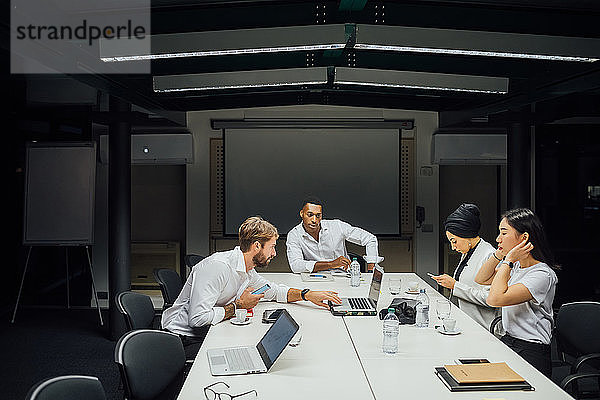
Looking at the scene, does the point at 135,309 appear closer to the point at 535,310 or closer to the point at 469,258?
the point at 469,258

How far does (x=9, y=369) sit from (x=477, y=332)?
4506 millimetres

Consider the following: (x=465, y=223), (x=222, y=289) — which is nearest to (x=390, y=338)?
(x=222, y=289)

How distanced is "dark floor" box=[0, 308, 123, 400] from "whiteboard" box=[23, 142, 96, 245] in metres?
1.05

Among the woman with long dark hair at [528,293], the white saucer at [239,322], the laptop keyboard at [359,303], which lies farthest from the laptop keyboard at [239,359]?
the woman with long dark hair at [528,293]

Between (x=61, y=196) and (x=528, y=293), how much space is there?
6.04 m

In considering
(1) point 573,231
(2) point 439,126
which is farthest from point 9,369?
(1) point 573,231

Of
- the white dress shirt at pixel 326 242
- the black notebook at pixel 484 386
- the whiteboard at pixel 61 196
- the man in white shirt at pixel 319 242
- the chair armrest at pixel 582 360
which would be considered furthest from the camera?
the whiteboard at pixel 61 196

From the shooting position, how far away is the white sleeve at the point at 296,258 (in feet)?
20.9

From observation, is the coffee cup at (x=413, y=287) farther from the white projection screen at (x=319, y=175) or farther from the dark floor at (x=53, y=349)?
the white projection screen at (x=319, y=175)

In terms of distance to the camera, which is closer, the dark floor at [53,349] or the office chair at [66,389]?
the office chair at [66,389]

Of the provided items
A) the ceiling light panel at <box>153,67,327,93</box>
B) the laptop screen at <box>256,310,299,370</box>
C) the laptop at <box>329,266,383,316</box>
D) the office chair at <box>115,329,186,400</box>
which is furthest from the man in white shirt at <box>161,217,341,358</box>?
the ceiling light panel at <box>153,67,327,93</box>

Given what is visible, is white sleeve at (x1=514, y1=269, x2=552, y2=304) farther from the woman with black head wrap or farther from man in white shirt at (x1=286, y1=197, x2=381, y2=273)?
man in white shirt at (x1=286, y1=197, x2=381, y2=273)

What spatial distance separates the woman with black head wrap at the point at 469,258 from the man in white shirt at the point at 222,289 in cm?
95

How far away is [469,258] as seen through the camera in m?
4.95
